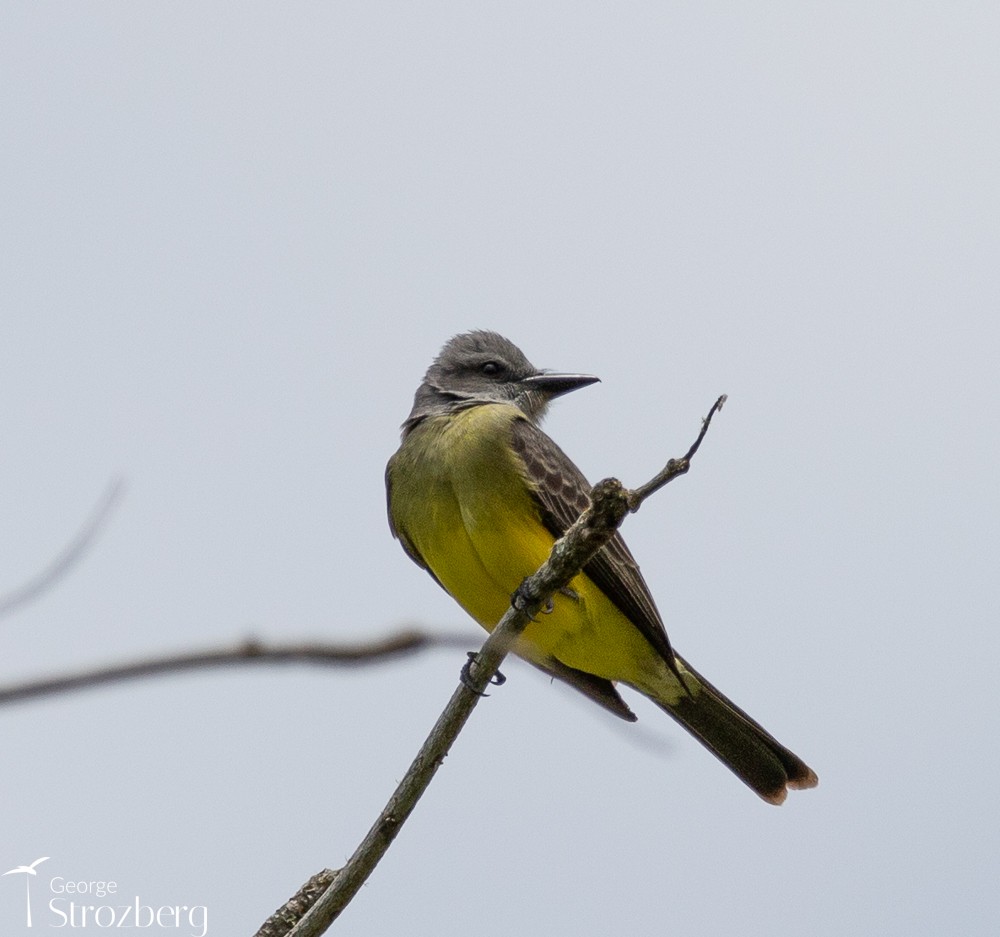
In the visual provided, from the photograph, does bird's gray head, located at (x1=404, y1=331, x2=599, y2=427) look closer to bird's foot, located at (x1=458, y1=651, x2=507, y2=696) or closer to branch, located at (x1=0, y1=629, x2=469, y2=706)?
bird's foot, located at (x1=458, y1=651, x2=507, y2=696)

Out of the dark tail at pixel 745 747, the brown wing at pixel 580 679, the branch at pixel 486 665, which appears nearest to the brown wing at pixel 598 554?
the brown wing at pixel 580 679

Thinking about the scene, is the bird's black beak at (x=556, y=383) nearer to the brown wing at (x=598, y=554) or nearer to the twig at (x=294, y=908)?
the brown wing at (x=598, y=554)

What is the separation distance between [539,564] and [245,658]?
544 cm

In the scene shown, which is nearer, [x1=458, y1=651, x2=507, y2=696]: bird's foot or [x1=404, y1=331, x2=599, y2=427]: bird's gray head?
[x1=458, y1=651, x2=507, y2=696]: bird's foot

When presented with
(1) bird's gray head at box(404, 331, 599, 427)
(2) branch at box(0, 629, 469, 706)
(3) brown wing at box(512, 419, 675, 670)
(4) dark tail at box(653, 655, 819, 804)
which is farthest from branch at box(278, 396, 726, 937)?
(1) bird's gray head at box(404, 331, 599, 427)

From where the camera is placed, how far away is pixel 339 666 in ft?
4.11

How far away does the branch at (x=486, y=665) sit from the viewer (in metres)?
4.03

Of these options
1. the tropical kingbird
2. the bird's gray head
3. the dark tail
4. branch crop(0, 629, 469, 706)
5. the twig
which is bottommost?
the twig

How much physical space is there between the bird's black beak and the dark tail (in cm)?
206

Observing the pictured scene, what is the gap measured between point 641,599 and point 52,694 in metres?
5.86

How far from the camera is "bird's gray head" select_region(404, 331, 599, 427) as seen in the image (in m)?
8.41

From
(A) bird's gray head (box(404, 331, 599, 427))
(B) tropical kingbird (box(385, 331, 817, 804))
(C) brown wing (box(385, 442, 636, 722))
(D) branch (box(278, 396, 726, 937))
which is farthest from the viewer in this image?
(A) bird's gray head (box(404, 331, 599, 427))

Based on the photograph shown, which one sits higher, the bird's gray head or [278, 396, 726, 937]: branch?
the bird's gray head

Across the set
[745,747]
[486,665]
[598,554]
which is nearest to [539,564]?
[598,554]
